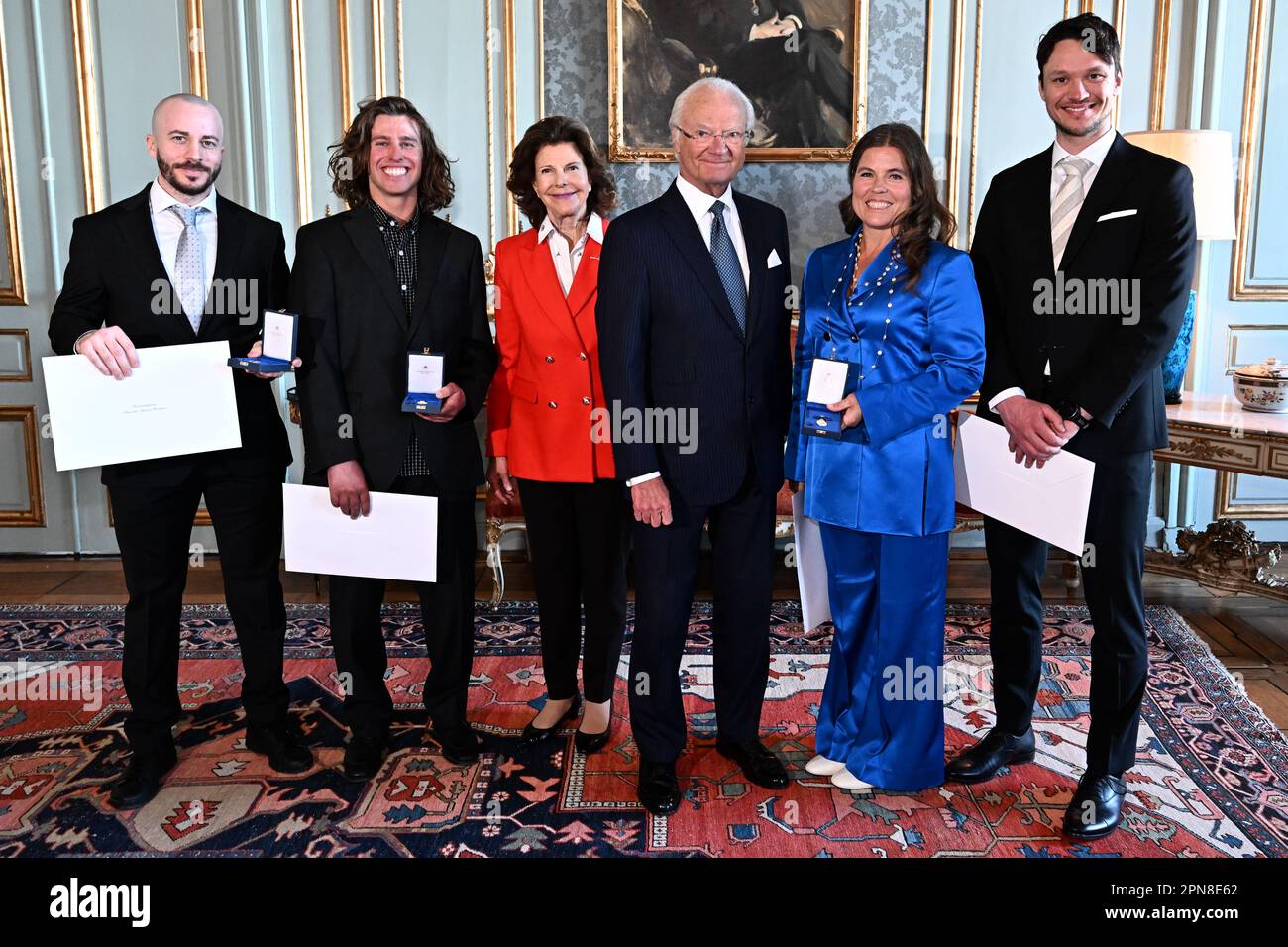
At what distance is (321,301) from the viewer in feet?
8.02

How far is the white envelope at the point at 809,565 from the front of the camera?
262cm

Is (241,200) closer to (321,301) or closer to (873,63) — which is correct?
(321,301)

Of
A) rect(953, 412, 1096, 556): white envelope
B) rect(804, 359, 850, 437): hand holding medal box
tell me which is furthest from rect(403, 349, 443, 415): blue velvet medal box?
rect(953, 412, 1096, 556): white envelope

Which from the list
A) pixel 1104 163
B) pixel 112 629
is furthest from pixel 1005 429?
pixel 112 629

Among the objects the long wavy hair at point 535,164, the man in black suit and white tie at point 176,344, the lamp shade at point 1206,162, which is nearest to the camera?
the man in black suit and white tie at point 176,344

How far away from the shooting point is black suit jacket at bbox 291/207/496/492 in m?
2.46

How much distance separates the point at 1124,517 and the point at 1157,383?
1.06ft

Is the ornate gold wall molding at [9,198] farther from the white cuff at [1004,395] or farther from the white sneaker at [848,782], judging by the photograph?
the white cuff at [1004,395]

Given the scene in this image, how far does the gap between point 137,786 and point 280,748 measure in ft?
1.14

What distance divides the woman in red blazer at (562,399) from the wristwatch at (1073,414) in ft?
3.53

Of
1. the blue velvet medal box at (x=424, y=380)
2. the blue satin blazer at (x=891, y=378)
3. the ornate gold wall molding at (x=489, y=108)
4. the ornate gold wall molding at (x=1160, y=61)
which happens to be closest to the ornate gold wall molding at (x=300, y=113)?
the ornate gold wall molding at (x=489, y=108)

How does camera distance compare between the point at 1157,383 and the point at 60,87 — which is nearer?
the point at 1157,383

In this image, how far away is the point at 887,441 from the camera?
2.35 meters

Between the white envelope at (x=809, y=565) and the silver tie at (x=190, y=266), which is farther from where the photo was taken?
the white envelope at (x=809, y=565)
